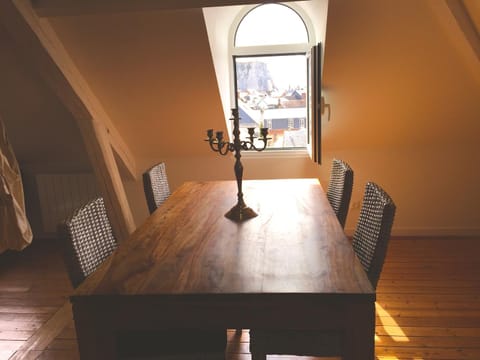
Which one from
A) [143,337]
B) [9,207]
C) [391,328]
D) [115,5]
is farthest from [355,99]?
[9,207]

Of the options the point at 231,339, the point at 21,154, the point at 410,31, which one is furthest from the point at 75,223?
the point at 21,154

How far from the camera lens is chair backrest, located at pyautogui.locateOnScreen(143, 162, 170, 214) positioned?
2.40m

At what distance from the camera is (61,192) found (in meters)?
3.72

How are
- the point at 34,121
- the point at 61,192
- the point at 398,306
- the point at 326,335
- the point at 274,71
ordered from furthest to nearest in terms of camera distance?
1. the point at 61,192
2. the point at 274,71
3. the point at 34,121
4. the point at 398,306
5. the point at 326,335

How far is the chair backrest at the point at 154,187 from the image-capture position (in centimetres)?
240

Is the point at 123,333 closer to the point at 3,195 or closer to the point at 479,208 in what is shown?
the point at 3,195

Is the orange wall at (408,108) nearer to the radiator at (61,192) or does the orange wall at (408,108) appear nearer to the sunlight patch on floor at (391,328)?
the sunlight patch on floor at (391,328)

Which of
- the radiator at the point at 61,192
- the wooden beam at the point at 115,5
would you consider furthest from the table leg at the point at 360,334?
the radiator at the point at 61,192

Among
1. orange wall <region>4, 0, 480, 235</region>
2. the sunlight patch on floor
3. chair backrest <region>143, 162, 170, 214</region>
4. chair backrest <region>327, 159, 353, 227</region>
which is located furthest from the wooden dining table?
orange wall <region>4, 0, 480, 235</region>

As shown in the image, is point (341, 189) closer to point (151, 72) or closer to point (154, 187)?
point (154, 187)

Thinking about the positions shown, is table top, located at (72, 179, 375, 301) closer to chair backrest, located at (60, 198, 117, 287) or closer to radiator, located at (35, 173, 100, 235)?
chair backrest, located at (60, 198, 117, 287)

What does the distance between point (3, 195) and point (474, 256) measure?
3.51 metres

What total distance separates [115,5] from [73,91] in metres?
0.74

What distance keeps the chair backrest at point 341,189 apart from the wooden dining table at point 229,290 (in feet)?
1.96
